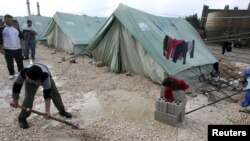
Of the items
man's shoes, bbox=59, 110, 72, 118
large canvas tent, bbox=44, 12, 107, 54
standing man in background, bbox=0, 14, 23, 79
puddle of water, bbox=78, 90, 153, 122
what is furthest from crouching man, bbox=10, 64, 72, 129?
large canvas tent, bbox=44, 12, 107, 54

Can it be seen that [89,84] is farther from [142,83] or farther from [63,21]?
[63,21]

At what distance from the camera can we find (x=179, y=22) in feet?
28.2

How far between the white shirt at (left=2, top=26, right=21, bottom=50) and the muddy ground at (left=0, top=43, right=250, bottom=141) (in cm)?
98

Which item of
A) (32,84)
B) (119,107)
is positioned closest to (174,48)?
(119,107)

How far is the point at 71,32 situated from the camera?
10.6 meters

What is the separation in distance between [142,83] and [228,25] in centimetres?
1628

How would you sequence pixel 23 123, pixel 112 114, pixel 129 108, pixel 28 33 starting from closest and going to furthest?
pixel 23 123, pixel 112 114, pixel 129 108, pixel 28 33

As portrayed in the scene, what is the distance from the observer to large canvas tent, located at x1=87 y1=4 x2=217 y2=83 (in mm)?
6031

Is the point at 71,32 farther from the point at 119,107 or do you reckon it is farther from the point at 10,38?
the point at 119,107

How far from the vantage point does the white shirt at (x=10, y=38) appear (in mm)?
5727

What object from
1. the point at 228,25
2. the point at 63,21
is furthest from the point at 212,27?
the point at 63,21

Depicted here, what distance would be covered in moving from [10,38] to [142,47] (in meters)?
3.52

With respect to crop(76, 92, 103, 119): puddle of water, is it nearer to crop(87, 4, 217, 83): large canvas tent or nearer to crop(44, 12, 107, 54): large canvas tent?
crop(87, 4, 217, 83): large canvas tent

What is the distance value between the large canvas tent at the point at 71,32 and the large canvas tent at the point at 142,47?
2413 millimetres
